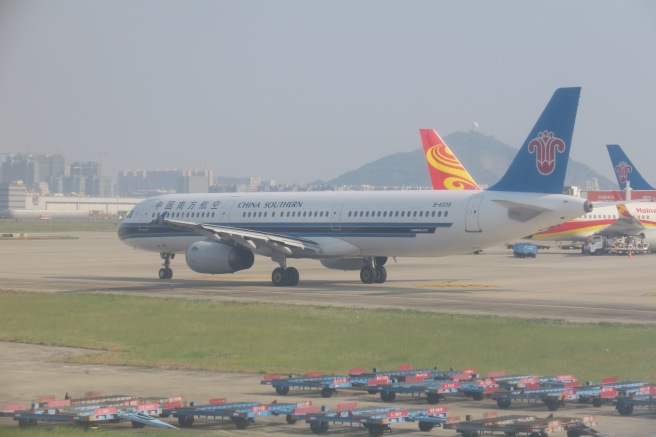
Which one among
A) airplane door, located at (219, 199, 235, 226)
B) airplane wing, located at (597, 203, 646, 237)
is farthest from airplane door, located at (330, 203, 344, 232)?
airplane wing, located at (597, 203, 646, 237)

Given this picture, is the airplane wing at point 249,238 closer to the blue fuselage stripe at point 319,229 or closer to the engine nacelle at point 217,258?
the engine nacelle at point 217,258

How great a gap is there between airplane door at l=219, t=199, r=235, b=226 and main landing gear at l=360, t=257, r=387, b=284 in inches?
285

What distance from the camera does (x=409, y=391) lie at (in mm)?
20234

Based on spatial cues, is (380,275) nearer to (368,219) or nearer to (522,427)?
(368,219)

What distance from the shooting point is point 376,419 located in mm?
16609

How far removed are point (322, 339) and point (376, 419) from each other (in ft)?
39.7

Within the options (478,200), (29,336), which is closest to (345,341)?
(29,336)

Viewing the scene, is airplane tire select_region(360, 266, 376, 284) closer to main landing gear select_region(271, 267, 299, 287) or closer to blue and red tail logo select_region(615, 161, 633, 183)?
main landing gear select_region(271, 267, 299, 287)

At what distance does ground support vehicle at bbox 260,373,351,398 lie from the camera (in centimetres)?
2098

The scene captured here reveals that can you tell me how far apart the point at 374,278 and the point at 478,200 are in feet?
24.2

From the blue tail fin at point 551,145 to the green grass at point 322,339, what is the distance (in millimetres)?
11051

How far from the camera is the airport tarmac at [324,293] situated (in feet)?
67.2

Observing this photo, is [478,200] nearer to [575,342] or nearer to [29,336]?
[575,342]

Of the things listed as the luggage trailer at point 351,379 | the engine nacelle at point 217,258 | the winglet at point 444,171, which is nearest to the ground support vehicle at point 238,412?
the luggage trailer at point 351,379
